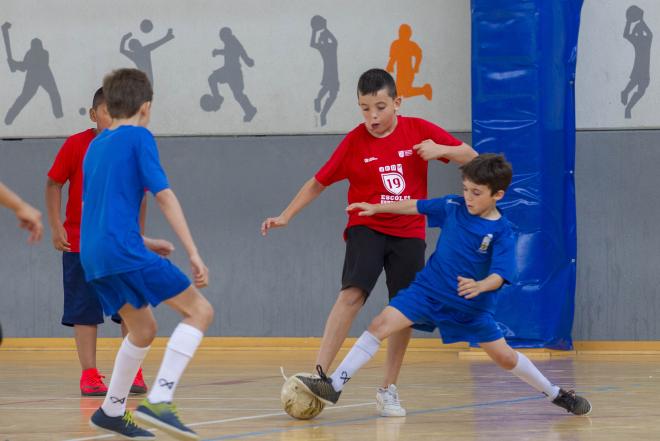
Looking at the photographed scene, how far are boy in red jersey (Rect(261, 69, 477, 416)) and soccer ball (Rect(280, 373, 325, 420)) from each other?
12.4 inches

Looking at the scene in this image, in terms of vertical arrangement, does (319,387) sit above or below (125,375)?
below

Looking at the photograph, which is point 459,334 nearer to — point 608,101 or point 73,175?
point 73,175

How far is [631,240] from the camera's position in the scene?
9.38m

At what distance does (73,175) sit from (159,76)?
155 inches

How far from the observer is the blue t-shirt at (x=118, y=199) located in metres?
3.90

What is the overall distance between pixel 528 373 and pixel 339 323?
859 mm

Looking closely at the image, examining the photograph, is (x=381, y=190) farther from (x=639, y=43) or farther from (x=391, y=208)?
(x=639, y=43)

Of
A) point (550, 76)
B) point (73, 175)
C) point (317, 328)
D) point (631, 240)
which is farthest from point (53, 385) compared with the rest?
point (631, 240)

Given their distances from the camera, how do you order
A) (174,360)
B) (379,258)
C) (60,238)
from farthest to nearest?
(60,238) → (379,258) → (174,360)

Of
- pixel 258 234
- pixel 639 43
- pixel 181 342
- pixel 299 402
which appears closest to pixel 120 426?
pixel 181 342

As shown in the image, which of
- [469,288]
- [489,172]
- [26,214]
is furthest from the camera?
[489,172]

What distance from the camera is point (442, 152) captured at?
5098mm

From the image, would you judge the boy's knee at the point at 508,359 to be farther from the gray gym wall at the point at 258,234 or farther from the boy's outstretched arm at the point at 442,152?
the gray gym wall at the point at 258,234

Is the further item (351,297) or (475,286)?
(351,297)
